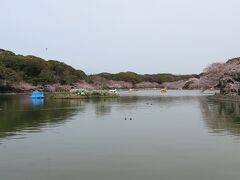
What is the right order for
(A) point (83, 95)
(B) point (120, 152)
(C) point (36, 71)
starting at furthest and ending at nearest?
1. (C) point (36, 71)
2. (A) point (83, 95)
3. (B) point (120, 152)

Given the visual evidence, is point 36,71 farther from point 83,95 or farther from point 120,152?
point 120,152

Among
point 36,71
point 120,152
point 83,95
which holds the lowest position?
point 120,152

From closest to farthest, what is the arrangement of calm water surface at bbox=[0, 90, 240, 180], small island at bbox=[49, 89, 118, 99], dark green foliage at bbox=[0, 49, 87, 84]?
calm water surface at bbox=[0, 90, 240, 180], small island at bbox=[49, 89, 118, 99], dark green foliage at bbox=[0, 49, 87, 84]

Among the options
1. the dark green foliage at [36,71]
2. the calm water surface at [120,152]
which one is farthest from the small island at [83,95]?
the calm water surface at [120,152]

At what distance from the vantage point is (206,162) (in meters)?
10.3

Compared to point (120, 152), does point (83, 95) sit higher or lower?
higher

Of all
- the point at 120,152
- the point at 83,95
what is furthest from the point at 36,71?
the point at 120,152

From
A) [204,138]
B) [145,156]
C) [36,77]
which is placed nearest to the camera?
[145,156]

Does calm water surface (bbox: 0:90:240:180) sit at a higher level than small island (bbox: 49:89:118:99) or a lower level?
lower

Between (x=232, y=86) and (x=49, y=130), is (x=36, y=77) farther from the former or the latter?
(x=49, y=130)

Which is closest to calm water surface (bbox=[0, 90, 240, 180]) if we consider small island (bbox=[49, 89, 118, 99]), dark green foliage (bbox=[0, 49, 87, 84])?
small island (bbox=[49, 89, 118, 99])

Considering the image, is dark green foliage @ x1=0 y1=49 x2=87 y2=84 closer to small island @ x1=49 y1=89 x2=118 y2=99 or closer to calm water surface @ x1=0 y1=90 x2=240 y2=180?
small island @ x1=49 y1=89 x2=118 y2=99

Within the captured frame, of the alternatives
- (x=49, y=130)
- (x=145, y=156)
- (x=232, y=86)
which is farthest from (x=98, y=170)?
(x=232, y=86)

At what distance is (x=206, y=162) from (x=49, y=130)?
881 centimetres
